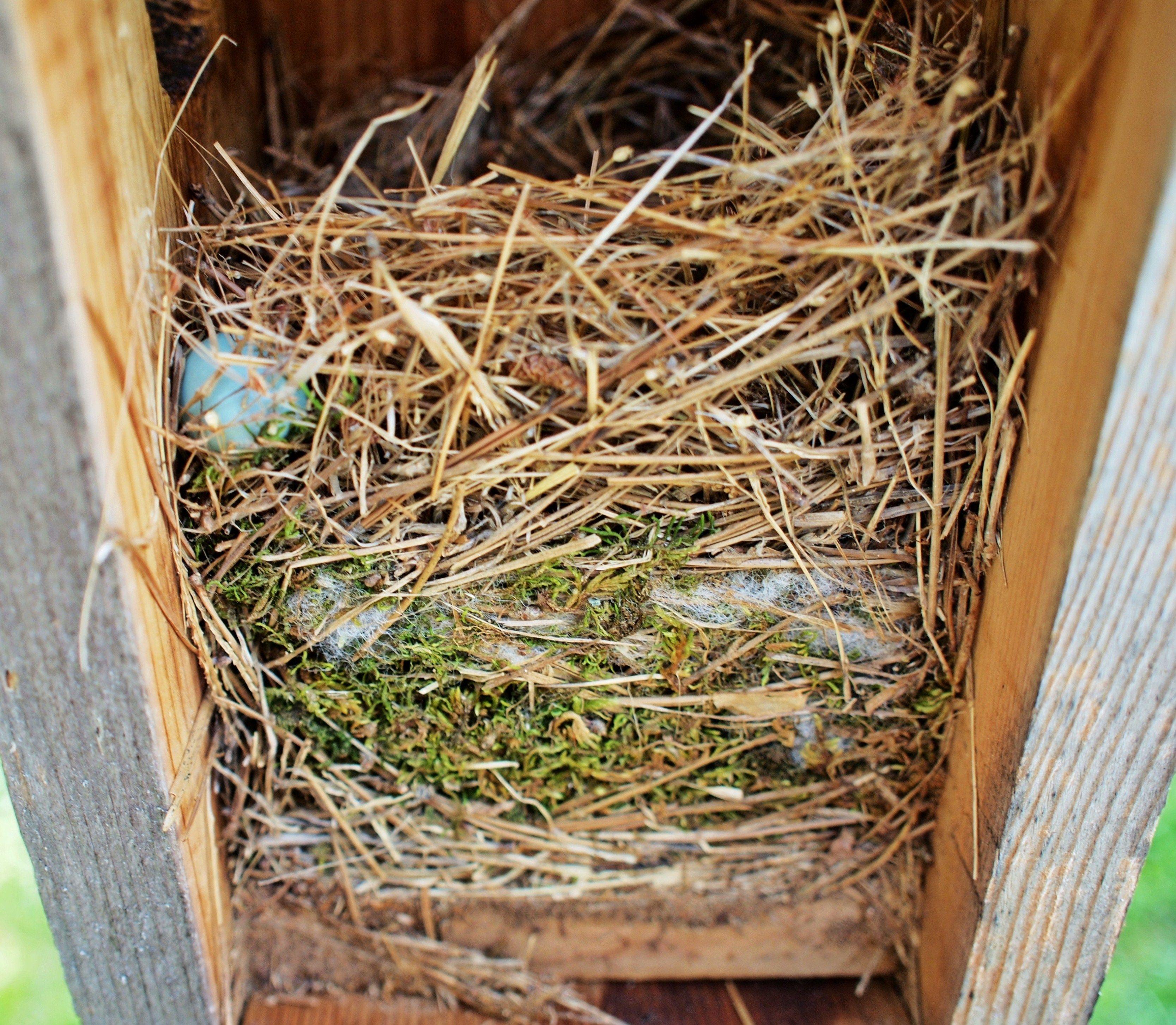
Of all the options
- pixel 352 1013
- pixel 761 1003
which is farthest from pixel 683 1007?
pixel 352 1013

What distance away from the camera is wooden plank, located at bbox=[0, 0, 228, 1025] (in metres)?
0.57

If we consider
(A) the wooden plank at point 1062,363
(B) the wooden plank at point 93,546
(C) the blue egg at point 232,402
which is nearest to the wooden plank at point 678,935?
(A) the wooden plank at point 1062,363

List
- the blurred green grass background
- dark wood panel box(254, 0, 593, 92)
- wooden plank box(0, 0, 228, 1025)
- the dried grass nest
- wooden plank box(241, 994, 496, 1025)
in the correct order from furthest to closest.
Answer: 1. the blurred green grass background
2. dark wood panel box(254, 0, 593, 92)
3. wooden plank box(241, 994, 496, 1025)
4. the dried grass nest
5. wooden plank box(0, 0, 228, 1025)

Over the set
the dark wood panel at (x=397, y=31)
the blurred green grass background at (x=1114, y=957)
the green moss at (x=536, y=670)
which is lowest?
the blurred green grass background at (x=1114, y=957)

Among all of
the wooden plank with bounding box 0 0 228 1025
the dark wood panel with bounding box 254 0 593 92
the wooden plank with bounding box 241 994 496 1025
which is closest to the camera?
the wooden plank with bounding box 0 0 228 1025

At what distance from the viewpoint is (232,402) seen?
79cm

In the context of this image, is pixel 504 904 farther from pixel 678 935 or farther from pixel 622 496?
pixel 622 496

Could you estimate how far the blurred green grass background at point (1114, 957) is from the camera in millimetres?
1442

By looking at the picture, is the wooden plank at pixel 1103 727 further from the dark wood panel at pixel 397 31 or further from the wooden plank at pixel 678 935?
the dark wood panel at pixel 397 31

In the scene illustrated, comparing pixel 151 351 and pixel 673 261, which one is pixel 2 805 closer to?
pixel 151 351

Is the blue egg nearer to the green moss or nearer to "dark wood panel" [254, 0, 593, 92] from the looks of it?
the green moss

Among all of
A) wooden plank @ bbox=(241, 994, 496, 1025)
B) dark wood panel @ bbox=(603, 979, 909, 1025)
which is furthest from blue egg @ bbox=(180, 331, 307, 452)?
dark wood panel @ bbox=(603, 979, 909, 1025)

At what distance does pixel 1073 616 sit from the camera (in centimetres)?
69

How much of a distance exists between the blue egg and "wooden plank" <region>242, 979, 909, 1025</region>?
2.19ft
